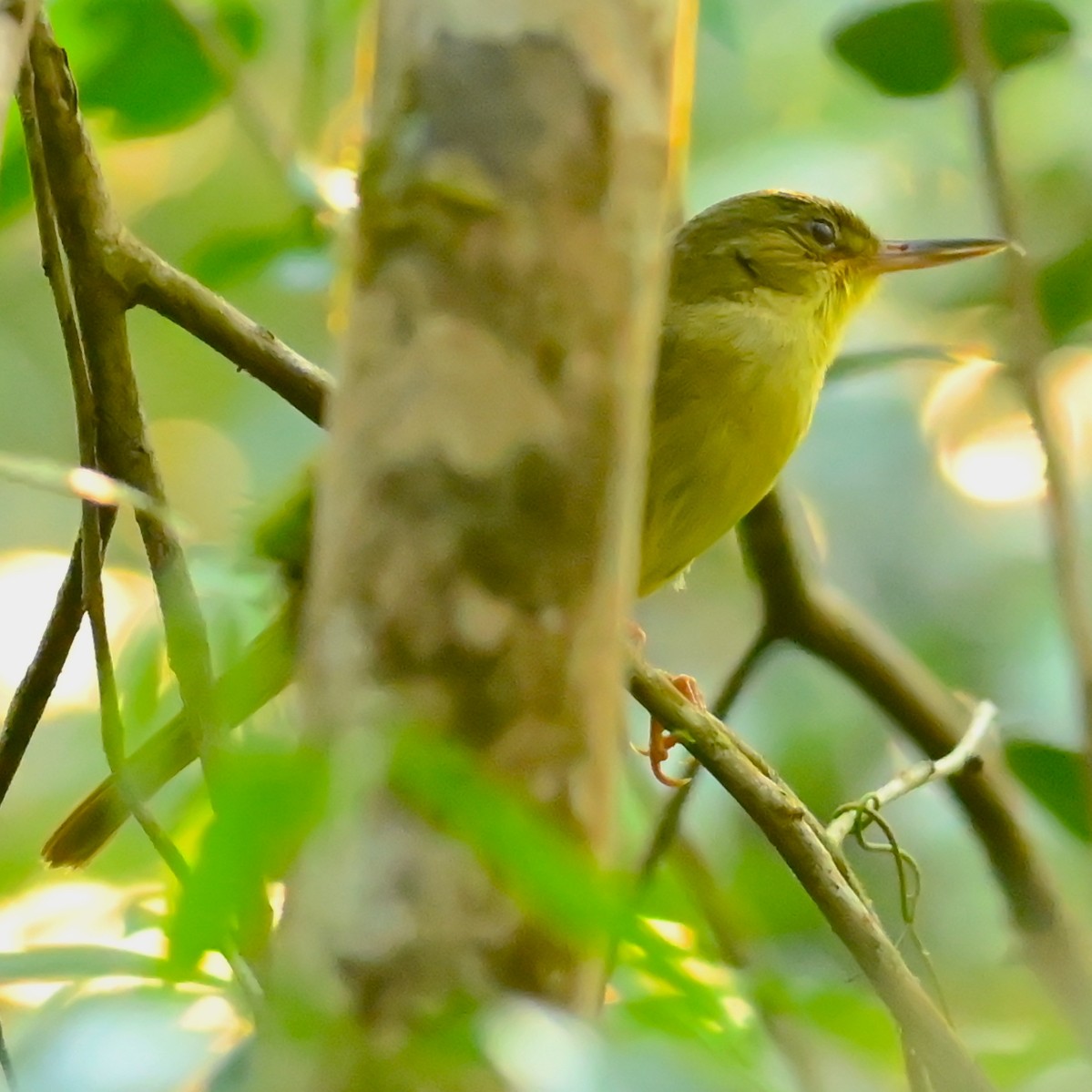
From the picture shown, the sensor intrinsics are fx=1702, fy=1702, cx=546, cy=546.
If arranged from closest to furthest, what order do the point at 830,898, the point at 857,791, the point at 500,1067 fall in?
1. the point at 500,1067
2. the point at 830,898
3. the point at 857,791

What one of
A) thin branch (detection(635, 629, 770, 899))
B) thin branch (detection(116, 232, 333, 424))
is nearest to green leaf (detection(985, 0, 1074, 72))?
thin branch (detection(635, 629, 770, 899))

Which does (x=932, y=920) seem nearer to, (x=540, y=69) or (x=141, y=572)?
(x=141, y=572)

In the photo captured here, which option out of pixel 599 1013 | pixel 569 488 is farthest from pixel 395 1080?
pixel 569 488

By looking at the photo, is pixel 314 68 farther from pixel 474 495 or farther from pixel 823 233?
pixel 474 495

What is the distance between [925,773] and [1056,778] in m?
0.33

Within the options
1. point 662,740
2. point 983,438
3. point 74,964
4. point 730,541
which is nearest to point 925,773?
point 662,740

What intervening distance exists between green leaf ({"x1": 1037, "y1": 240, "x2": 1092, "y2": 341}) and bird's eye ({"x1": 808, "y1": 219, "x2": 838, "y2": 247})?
0.81m

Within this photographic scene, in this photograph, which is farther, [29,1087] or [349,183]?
[349,183]

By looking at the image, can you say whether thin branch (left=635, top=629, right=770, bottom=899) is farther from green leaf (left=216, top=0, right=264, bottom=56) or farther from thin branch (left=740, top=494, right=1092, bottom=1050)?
green leaf (left=216, top=0, right=264, bottom=56)

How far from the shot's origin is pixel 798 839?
1.88 metres

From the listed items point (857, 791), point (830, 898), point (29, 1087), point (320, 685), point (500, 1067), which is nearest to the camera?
point (500, 1067)

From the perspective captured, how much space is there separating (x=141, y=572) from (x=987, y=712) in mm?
1326

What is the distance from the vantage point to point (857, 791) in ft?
11.1

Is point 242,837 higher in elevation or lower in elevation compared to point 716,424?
lower
